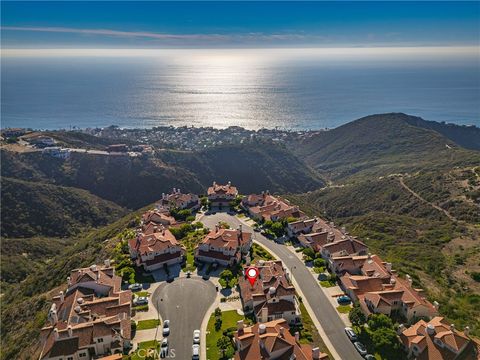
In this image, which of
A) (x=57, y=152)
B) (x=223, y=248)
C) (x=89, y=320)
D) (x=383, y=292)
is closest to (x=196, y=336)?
(x=89, y=320)

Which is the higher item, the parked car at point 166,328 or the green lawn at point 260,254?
the parked car at point 166,328

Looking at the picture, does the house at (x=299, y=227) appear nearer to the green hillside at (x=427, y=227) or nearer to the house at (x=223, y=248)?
the house at (x=223, y=248)

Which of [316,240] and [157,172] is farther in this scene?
[157,172]

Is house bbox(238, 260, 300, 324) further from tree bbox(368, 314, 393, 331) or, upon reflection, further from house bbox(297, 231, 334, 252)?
house bbox(297, 231, 334, 252)

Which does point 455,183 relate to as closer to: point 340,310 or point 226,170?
point 340,310

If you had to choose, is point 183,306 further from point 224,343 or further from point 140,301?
point 224,343

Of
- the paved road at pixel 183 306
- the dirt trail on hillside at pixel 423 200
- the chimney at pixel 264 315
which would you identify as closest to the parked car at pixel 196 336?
the paved road at pixel 183 306
